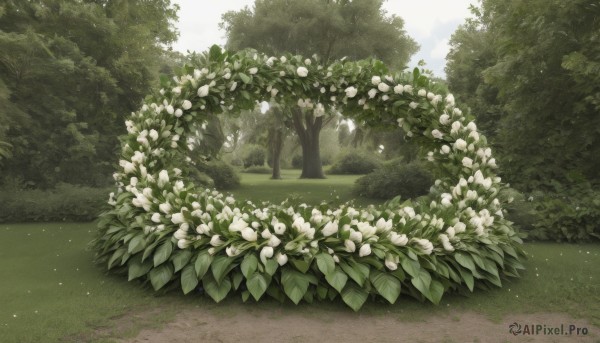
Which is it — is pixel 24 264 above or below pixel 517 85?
below

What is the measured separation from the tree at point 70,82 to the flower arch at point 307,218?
624 centimetres

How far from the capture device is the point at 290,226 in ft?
15.5

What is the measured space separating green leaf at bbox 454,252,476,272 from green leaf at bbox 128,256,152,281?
11.1 ft

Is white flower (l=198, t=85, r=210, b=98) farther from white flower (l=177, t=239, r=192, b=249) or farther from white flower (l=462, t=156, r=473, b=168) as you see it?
white flower (l=462, t=156, r=473, b=168)

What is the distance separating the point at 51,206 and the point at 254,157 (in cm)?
3036

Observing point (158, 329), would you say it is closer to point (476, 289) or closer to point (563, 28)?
point (476, 289)

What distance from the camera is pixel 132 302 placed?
15.5ft

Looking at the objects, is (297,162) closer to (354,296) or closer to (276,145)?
(276,145)

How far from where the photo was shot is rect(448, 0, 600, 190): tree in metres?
8.66

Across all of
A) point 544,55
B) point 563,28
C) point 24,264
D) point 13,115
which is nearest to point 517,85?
point 544,55

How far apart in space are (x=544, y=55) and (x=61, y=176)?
12528 mm

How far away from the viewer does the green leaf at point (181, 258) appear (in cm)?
472

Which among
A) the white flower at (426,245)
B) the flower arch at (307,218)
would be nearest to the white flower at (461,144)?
the flower arch at (307,218)

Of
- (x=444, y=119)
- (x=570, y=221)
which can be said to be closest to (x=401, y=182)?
(x=570, y=221)
